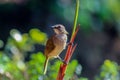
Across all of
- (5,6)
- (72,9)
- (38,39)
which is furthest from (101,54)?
(38,39)

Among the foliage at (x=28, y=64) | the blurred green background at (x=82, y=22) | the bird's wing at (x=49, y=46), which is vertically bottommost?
the blurred green background at (x=82, y=22)

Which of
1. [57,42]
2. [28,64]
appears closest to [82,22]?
[28,64]

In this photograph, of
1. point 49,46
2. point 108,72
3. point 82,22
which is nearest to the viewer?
point 49,46

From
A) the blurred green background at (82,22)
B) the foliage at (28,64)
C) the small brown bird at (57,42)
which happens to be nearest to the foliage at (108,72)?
the foliage at (28,64)

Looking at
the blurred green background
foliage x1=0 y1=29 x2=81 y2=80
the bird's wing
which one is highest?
the bird's wing

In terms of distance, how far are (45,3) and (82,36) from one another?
0.56 meters

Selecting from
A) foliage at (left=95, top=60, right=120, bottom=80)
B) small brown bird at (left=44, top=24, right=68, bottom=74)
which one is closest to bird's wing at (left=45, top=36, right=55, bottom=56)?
small brown bird at (left=44, top=24, right=68, bottom=74)

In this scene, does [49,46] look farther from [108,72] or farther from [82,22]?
[82,22]

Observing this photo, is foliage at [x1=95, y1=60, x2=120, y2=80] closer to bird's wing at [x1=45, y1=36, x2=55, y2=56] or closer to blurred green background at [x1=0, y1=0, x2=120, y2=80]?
bird's wing at [x1=45, y1=36, x2=55, y2=56]

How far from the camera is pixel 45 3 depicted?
15.9 ft

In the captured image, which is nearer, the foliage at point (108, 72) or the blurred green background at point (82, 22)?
the foliage at point (108, 72)

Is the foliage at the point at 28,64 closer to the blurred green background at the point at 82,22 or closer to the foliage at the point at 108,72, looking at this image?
the foliage at the point at 108,72

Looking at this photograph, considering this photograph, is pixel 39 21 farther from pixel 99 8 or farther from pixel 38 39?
pixel 38 39

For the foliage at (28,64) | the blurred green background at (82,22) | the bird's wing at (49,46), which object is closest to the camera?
the bird's wing at (49,46)
